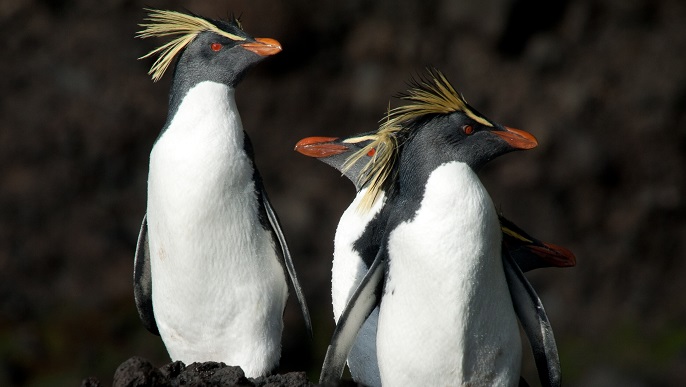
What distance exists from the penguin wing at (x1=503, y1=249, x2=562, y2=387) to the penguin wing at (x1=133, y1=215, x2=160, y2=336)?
147cm

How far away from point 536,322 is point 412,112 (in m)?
0.81

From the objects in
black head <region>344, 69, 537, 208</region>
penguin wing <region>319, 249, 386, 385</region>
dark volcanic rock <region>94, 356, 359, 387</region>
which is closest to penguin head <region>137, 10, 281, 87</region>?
black head <region>344, 69, 537, 208</region>

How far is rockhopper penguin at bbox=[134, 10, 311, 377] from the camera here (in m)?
3.62

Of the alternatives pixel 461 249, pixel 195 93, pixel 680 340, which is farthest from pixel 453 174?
pixel 680 340

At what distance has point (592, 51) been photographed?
8.19 metres

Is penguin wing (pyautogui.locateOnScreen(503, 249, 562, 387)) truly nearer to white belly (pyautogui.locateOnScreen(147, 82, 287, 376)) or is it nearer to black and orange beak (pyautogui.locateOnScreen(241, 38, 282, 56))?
white belly (pyautogui.locateOnScreen(147, 82, 287, 376))

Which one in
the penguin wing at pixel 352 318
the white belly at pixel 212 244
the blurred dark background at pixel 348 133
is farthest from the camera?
the blurred dark background at pixel 348 133

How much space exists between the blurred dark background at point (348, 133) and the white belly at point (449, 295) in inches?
149

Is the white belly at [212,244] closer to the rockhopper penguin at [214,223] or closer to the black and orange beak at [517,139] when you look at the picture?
the rockhopper penguin at [214,223]

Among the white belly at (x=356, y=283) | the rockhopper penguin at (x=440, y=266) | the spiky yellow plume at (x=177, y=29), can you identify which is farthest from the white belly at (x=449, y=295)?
the spiky yellow plume at (x=177, y=29)

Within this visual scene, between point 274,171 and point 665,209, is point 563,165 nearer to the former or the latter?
point 665,209

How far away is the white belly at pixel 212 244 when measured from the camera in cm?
361

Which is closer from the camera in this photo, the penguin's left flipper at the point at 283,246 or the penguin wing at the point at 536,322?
the penguin wing at the point at 536,322

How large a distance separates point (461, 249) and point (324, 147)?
115 centimetres
